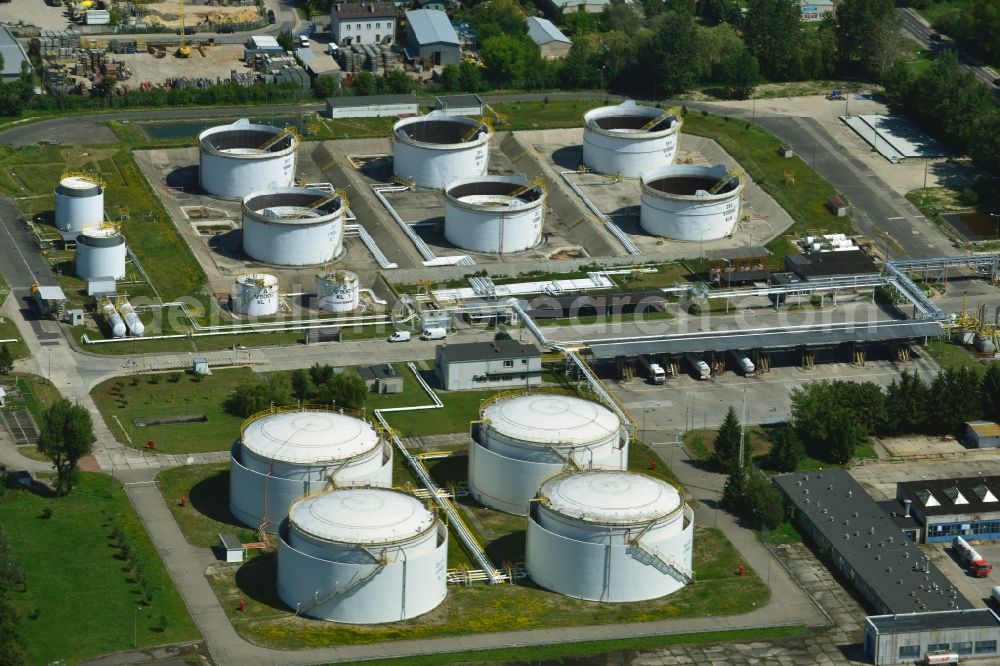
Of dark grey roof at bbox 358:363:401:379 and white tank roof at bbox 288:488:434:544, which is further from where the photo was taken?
dark grey roof at bbox 358:363:401:379

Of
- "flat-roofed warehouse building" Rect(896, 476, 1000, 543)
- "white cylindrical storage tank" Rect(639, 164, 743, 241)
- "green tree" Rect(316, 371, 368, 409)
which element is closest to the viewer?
"flat-roofed warehouse building" Rect(896, 476, 1000, 543)

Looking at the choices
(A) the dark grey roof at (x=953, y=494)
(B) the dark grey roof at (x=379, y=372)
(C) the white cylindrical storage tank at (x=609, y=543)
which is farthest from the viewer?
(B) the dark grey roof at (x=379, y=372)

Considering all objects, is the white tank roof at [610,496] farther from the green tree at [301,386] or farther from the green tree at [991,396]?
the green tree at [991,396]

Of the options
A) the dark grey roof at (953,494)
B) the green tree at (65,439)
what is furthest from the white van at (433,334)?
the dark grey roof at (953,494)

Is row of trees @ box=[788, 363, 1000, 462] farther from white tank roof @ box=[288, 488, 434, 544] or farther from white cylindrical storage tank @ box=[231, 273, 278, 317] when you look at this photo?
white cylindrical storage tank @ box=[231, 273, 278, 317]

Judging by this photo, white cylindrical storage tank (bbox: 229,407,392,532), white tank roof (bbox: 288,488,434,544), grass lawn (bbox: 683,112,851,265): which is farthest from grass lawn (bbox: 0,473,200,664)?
grass lawn (bbox: 683,112,851,265)

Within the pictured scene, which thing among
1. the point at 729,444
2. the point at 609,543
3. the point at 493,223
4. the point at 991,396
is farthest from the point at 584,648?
the point at 493,223
